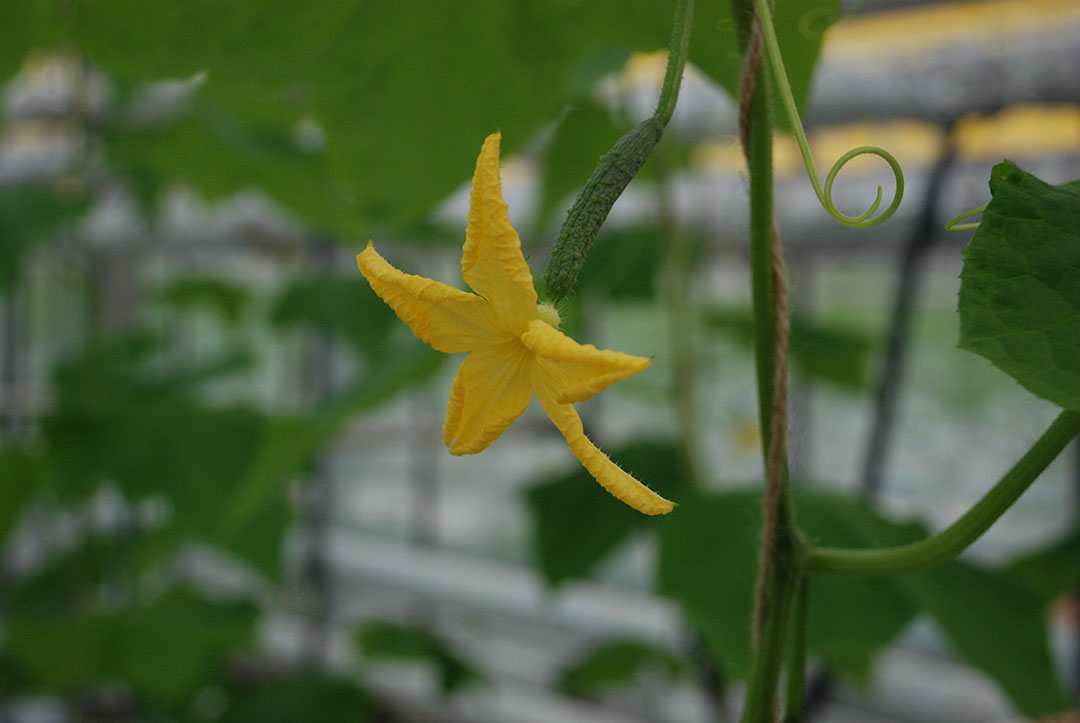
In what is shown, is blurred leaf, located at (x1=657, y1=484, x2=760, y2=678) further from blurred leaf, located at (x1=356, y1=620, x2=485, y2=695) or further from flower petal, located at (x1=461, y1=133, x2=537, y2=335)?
blurred leaf, located at (x1=356, y1=620, x2=485, y2=695)

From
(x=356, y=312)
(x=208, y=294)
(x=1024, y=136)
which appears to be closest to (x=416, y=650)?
(x=356, y=312)

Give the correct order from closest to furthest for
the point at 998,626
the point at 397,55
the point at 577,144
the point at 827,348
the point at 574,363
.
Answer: the point at 574,363 < the point at 397,55 < the point at 998,626 < the point at 577,144 < the point at 827,348

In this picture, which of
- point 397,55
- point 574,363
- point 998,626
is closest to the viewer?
point 574,363

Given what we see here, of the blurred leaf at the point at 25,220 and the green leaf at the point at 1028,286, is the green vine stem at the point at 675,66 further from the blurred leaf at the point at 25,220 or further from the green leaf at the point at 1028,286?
the blurred leaf at the point at 25,220

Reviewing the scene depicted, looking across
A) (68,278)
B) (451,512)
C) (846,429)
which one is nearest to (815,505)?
(68,278)

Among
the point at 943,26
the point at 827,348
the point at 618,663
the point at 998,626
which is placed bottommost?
the point at 618,663

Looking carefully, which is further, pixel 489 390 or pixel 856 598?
pixel 856 598

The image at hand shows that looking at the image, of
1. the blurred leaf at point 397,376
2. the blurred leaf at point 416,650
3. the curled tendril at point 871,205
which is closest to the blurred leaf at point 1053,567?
the blurred leaf at point 397,376

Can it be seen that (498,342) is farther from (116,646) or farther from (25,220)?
(116,646)
